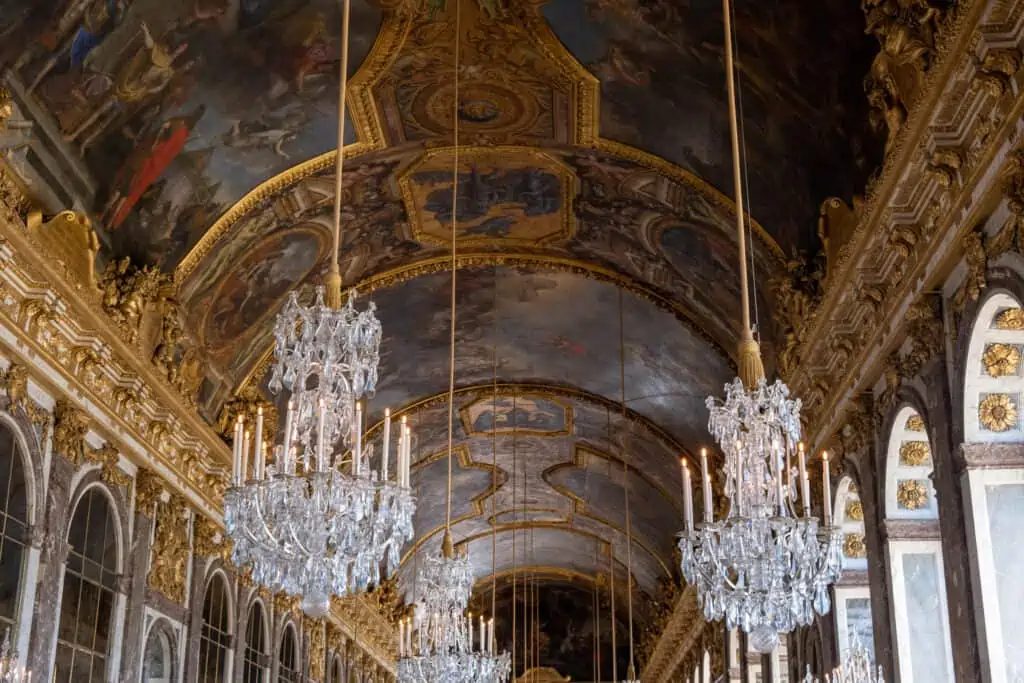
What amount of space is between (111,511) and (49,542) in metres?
1.94

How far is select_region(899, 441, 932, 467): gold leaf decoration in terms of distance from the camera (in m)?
11.2

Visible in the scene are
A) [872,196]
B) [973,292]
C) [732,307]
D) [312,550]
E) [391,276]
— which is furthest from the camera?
[391,276]

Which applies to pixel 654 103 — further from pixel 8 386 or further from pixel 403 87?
pixel 8 386

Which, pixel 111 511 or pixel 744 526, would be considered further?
pixel 111 511

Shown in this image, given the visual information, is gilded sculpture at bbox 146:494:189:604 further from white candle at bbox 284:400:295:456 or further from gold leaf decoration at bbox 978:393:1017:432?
gold leaf decoration at bbox 978:393:1017:432

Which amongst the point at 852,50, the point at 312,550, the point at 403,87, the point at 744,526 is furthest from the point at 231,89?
the point at 744,526

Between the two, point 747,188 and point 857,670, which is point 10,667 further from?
point 747,188

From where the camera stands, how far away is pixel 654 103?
45.6ft

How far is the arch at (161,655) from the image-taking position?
15008 millimetres

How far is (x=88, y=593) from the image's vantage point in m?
12.9

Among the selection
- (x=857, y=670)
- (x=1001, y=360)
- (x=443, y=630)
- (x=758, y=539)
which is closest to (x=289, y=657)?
(x=443, y=630)

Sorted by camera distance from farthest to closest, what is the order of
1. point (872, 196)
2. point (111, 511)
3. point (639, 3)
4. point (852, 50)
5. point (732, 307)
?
point (732, 307) → point (111, 511) → point (639, 3) → point (852, 50) → point (872, 196)

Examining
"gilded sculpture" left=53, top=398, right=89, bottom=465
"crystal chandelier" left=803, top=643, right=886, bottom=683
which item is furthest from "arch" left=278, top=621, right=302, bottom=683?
"crystal chandelier" left=803, top=643, right=886, bottom=683

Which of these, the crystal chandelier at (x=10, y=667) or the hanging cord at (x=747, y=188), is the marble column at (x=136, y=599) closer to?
the crystal chandelier at (x=10, y=667)
